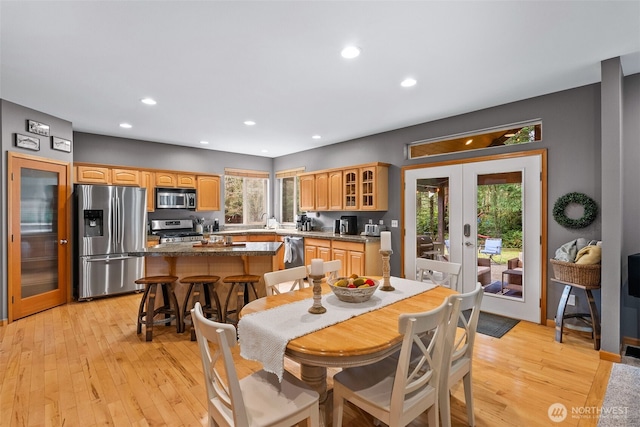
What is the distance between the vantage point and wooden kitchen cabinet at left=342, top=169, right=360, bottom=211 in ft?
17.9

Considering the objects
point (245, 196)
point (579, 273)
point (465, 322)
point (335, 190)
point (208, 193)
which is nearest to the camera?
point (465, 322)

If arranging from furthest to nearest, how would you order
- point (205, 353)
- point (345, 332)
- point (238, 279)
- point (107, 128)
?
point (107, 128) < point (238, 279) < point (345, 332) < point (205, 353)

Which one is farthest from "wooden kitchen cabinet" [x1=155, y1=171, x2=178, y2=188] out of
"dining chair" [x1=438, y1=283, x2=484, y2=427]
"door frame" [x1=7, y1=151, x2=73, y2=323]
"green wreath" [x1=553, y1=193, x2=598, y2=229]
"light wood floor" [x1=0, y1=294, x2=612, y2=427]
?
"green wreath" [x1=553, y1=193, x2=598, y2=229]

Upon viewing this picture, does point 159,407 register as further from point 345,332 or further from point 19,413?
point 345,332

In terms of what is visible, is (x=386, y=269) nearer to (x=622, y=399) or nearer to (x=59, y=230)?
(x=622, y=399)

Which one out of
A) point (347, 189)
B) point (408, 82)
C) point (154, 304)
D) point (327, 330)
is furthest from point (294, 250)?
point (327, 330)

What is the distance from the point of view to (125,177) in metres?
5.42

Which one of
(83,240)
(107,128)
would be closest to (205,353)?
(83,240)

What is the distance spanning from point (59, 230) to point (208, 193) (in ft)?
8.19

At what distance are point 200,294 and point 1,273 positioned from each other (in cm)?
239

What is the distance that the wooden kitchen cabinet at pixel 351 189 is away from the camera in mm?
5441

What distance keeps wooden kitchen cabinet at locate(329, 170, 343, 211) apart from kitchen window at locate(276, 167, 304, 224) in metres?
1.33

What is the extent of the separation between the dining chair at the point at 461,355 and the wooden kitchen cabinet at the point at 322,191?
4.11 m

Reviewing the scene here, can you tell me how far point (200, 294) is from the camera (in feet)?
12.1
